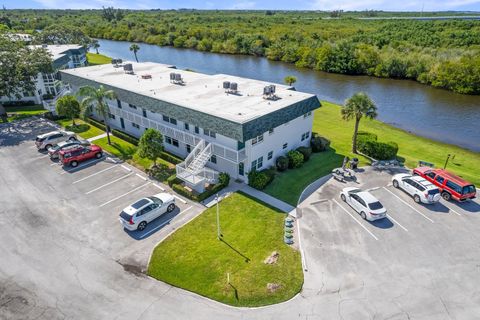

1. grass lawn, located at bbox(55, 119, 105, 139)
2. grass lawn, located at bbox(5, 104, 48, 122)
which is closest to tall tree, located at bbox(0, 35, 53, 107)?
grass lawn, located at bbox(5, 104, 48, 122)

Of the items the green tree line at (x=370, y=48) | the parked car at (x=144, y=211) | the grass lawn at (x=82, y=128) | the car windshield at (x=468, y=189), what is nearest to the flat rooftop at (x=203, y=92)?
the grass lawn at (x=82, y=128)

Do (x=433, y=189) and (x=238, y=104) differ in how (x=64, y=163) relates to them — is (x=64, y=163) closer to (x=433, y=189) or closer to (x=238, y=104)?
(x=238, y=104)

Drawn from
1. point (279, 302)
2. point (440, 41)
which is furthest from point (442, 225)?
point (440, 41)

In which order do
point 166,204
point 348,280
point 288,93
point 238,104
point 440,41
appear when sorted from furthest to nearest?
point 440,41 → point 288,93 → point 238,104 → point 166,204 → point 348,280

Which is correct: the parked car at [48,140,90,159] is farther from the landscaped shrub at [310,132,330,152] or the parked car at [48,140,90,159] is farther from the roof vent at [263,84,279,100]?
the landscaped shrub at [310,132,330,152]

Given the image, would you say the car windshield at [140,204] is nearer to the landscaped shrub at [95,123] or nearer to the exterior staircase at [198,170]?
the exterior staircase at [198,170]
